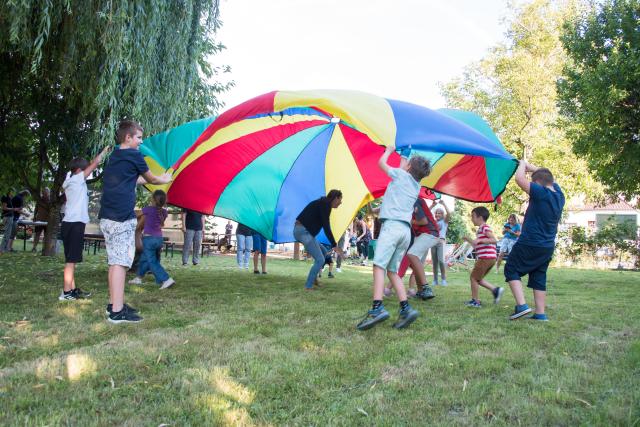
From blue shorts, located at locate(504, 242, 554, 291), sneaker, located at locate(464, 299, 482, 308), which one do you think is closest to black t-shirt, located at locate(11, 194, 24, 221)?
sneaker, located at locate(464, 299, 482, 308)

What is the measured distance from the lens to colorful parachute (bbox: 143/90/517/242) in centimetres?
758

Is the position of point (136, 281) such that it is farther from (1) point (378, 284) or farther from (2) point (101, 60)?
(1) point (378, 284)

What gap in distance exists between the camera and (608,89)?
10.9 metres

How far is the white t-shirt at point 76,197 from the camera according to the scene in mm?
5895

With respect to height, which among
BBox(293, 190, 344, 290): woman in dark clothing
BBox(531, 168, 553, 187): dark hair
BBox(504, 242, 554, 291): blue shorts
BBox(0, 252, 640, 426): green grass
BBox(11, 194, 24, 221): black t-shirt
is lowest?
BBox(0, 252, 640, 426): green grass

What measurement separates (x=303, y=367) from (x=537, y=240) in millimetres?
3192

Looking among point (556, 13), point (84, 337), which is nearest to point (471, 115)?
point (84, 337)

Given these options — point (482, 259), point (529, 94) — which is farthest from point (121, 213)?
point (529, 94)

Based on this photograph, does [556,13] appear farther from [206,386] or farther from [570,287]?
[206,386]

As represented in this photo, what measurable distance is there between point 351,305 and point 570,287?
19.9 ft

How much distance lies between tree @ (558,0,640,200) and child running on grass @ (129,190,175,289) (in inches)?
379

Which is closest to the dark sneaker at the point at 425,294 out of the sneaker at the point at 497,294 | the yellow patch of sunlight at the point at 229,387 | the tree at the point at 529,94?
the sneaker at the point at 497,294

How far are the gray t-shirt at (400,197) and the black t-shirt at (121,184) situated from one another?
241cm

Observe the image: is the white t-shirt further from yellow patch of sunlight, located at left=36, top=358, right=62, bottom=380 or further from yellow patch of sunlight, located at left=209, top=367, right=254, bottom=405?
yellow patch of sunlight, located at left=209, top=367, right=254, bottom=405
